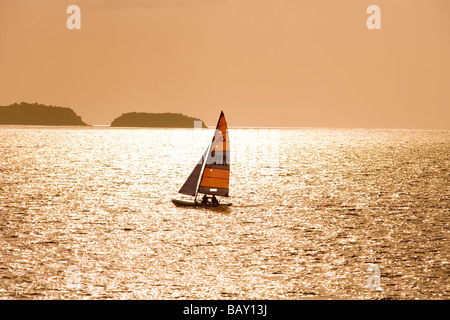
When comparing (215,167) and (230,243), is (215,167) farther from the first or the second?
(230,243)

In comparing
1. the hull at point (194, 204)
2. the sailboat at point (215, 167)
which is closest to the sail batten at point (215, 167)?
the sailboat at point (215, 167)

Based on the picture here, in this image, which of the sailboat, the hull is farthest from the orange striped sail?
the hull

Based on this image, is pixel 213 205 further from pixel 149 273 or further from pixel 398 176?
pixel 398 176

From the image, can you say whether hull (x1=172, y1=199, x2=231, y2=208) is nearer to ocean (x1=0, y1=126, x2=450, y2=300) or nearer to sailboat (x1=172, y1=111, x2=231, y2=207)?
ocean (x1=0, y1=126, x2=450, y2=300)

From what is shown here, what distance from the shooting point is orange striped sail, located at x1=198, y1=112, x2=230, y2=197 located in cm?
4422

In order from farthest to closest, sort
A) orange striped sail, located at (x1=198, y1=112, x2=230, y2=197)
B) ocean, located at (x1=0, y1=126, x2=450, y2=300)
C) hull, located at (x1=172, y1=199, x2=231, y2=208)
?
1. hull, located at (x1=172, y1=199, x2=231, y2=208)
2. orange striped sail, located at (x1=198, y1=112, x2=230, y2=197)
3. ocean, located at (x1=0, y1=126, x2=450, y2=300)

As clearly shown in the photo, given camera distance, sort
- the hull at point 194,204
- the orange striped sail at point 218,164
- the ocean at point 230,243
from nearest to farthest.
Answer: the ocean at point 230,243
the orange striped sail at point 218,164
the hull at point 194,204

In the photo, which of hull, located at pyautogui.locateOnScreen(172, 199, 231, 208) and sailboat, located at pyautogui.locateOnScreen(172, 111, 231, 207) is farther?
hull, located at pyautogui.locateOnScreen(172, 199, 231, 208)

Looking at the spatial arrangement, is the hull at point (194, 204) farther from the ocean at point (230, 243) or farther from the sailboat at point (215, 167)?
the sailboat at point (215, 167)

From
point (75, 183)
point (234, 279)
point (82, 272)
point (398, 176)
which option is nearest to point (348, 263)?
point (234, 279)

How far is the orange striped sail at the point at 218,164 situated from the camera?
4422 centimetres

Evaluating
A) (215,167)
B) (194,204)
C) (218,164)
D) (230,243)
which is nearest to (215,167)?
(215,167)

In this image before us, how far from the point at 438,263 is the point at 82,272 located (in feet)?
66.3

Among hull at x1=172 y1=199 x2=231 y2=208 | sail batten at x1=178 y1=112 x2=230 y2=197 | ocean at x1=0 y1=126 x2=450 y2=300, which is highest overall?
sail batten at x1=178 y1=112 x2=230 y2=197
